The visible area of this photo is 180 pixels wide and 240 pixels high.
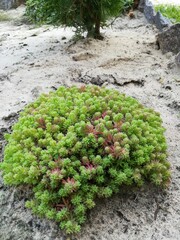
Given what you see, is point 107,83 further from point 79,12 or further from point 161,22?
point 161,22

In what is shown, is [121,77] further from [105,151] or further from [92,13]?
[105,151]

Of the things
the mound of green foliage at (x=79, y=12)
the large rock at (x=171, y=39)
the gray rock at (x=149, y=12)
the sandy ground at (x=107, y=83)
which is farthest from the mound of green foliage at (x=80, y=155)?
the gray rock at (x=149, y=12)

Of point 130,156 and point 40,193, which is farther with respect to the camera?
point 130,156

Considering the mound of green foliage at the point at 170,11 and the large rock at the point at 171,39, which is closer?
the large rock at the point at 171,39

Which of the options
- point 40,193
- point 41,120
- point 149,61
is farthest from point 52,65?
point 40,193

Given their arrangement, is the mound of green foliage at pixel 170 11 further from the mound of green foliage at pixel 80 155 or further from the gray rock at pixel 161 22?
the mound of green foliage at pixel 80 155

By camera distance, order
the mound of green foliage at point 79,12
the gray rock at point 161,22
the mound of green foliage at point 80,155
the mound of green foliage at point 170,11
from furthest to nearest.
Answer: the mound of green foliage at point 170,11
the gray rock at point 161,22
the mound of green foliage at point 79,12
the mound of green foliage at point 80,155
